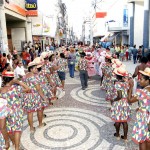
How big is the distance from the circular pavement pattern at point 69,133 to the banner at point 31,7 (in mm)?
17729

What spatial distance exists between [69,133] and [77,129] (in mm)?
A: 277

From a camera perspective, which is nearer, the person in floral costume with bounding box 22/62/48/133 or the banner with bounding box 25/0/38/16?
the person in floral costume with bounding box 22/62/48/133

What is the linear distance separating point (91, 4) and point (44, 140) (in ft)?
90.9

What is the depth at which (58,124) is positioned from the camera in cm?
502

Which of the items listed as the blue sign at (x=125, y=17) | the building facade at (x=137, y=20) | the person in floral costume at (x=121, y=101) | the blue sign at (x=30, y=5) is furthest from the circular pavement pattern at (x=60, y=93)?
the blue sign at (x=125, y=17)

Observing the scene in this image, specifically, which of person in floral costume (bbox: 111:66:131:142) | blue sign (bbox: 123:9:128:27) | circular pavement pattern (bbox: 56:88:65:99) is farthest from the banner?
person in floral costume (bbox: 111:66:131:142)

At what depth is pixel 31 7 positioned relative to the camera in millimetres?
21375

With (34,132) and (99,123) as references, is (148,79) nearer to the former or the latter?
(99,123)

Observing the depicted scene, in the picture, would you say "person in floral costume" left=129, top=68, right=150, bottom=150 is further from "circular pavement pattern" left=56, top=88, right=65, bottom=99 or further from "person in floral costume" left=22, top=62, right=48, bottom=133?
"circular pavement pattern" left=56, top=88, right=65, bottom=99

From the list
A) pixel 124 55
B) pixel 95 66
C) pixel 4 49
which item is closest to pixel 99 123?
pixel 95 66

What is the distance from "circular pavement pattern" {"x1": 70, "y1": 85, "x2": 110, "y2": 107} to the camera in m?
6.68

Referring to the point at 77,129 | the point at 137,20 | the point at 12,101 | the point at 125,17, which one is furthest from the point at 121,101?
the point at 125,17

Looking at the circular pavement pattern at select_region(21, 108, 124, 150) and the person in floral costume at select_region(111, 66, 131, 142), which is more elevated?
the person in floral costume at select_region(111, 66, 131, 142)

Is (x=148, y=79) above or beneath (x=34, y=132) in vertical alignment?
Result: above
